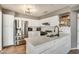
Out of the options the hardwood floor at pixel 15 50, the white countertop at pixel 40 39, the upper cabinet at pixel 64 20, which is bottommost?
the hardwood floor at pixel 15 50

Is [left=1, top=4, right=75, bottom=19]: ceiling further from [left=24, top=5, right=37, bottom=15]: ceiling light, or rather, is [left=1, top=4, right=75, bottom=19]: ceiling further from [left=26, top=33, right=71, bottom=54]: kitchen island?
[left=26, top=33, right=71, bottom=54]: kitchen island

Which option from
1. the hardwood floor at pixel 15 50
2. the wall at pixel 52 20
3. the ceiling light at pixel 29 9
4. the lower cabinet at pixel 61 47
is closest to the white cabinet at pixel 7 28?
the hardwood floor at pixel 15 50

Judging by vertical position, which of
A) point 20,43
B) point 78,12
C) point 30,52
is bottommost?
point 30,52

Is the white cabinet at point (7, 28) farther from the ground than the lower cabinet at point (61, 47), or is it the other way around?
the white cabinet at point (7, 28)

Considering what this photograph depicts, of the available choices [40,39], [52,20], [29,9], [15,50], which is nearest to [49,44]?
[40,39]

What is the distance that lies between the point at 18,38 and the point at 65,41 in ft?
2.72

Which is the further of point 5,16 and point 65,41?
point 65,41

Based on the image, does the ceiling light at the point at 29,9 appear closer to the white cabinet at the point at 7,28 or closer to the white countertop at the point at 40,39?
the white cabinet at the point at 7,28

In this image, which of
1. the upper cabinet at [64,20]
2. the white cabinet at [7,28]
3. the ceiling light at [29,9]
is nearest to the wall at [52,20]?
the upper cabinet at [64,20]

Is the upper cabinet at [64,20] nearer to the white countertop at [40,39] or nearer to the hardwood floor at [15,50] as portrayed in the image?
the white countertop at [40,39]
